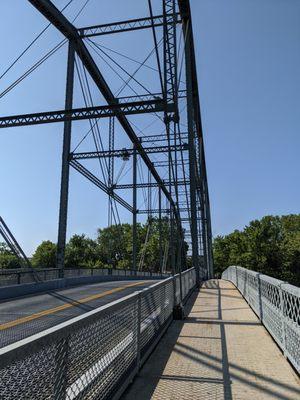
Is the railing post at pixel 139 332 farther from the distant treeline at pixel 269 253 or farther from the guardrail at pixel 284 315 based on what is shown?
the distant treeline at pixel 269 253

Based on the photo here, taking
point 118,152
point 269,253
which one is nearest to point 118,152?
point 118,152

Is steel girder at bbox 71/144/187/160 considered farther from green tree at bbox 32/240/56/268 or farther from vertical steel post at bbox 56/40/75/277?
green tree at bbox 32/240/56/268

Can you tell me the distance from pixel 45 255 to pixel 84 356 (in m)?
95.1

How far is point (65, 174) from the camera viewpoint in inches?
860

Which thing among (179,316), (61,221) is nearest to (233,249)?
(61,221)

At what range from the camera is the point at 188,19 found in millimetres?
21609

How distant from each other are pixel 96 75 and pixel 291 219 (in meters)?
78.5

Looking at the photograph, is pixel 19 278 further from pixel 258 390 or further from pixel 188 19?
pixel 188 19

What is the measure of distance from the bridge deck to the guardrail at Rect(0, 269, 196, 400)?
0.31 m

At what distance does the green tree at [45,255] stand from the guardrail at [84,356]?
299 feet

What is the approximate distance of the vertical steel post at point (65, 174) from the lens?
69.7 feet

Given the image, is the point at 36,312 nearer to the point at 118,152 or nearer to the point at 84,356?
the point at 84,356

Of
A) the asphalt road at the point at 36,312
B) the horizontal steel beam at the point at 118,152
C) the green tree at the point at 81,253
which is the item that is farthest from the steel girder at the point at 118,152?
the green tree at the point at 81,253

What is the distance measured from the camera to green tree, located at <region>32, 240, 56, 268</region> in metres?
94.0
